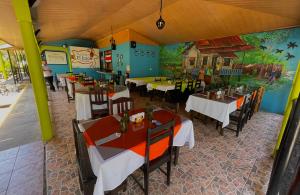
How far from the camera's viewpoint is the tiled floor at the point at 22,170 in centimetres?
173

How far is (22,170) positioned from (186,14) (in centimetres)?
556

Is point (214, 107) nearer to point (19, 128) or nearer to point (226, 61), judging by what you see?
point (226, 61)

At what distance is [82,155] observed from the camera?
129 cm

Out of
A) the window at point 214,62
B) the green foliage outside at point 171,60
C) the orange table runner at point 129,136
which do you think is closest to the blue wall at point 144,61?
A: the green foliage outside at point 171,60

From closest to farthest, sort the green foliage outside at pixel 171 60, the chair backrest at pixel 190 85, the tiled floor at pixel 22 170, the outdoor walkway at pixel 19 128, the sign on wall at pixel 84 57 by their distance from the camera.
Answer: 1. the tiled floor at pixel 22 170
2. the outdoor walkway at pixel 19 128
3. the chair backrest at pixel 190 85
4. the green foliage outside at pixel 171 60
5. the sign on wall at pixel 84 57

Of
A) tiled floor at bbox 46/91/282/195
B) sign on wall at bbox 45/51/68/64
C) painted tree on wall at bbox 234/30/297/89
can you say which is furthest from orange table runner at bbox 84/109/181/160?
sign on wall at bbox 45/51/68/64

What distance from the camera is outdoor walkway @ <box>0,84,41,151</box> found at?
2687 millimetres

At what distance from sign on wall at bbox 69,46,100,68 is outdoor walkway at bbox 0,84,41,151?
498cm

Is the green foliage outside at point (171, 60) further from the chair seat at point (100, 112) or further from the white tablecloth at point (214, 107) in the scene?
the chair seat at point (100, 112)

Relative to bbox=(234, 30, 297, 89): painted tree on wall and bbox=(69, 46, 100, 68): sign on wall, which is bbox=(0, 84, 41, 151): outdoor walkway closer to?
bbox=(69, 46, 100, 68): sign on wall

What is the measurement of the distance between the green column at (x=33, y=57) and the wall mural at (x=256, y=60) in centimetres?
593

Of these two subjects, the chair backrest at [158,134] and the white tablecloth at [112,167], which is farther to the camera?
the chair backrest at [158,134]

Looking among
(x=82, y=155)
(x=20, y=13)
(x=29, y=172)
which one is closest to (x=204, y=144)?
(x=82, y=155)

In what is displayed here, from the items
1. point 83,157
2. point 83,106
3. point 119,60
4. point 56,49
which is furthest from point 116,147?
point 56,49
